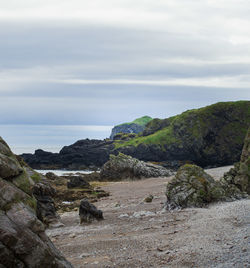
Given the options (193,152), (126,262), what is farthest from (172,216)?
(193,152)

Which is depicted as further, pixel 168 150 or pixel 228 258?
pixel 168 150

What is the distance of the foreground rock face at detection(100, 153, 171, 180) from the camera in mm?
71375

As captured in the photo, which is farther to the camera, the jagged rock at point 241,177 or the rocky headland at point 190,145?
the rocky headland at point 190,145

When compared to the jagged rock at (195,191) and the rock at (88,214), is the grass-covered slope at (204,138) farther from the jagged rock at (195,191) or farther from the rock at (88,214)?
the rock at (88,214)

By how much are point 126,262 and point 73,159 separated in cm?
10412

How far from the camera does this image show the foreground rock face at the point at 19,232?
10.7 metres

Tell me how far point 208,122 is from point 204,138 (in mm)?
5683

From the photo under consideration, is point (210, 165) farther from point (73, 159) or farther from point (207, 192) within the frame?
point (207, 192)

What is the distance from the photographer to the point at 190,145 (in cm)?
11169

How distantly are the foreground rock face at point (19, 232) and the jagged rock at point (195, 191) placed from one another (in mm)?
15576

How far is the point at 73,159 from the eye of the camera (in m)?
118

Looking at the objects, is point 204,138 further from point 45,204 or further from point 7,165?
point 7,165

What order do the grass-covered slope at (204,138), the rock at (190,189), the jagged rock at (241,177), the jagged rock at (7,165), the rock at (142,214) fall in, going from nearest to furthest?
the jagged rock at (7,165) → the rock at (142,214) → the rock at (190,189) → the jagged rock at (241,177) → the grass-covered slope at (204,138)

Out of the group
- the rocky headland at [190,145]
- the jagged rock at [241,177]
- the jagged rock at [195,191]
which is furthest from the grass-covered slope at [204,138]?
the jagged rock at [195,191]
